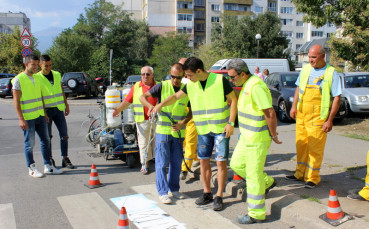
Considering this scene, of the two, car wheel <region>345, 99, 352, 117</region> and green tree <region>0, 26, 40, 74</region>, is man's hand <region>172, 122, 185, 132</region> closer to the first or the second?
car wheel <region>345, 99, 352, 117</region>

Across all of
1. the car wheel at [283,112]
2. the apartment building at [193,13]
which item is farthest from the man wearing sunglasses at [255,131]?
the apartment building at [193,13]

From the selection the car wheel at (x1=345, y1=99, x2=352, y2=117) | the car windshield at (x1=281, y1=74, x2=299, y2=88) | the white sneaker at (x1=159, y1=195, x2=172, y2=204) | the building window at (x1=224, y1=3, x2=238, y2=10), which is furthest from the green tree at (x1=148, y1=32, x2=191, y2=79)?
the building window at (x1=224, y1=3, x2=238, y2=10)

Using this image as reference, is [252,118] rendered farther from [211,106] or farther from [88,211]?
[88,211]

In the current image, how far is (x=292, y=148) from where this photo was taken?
7844 mm

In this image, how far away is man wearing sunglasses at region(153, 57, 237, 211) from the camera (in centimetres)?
447

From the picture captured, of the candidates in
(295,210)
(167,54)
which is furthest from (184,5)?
(295,210)

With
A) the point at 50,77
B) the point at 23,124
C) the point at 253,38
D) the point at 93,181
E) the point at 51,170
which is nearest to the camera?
the point at 93,181

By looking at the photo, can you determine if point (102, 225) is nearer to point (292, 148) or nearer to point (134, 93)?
point (134, 93)

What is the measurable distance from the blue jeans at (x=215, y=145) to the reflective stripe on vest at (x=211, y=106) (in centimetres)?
7

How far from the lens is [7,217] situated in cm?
448

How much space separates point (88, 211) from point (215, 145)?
1.89m

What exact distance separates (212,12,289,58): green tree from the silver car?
94.5ft

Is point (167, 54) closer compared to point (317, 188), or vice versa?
point (317, 188)

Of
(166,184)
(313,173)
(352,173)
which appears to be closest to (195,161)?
(166,184)
